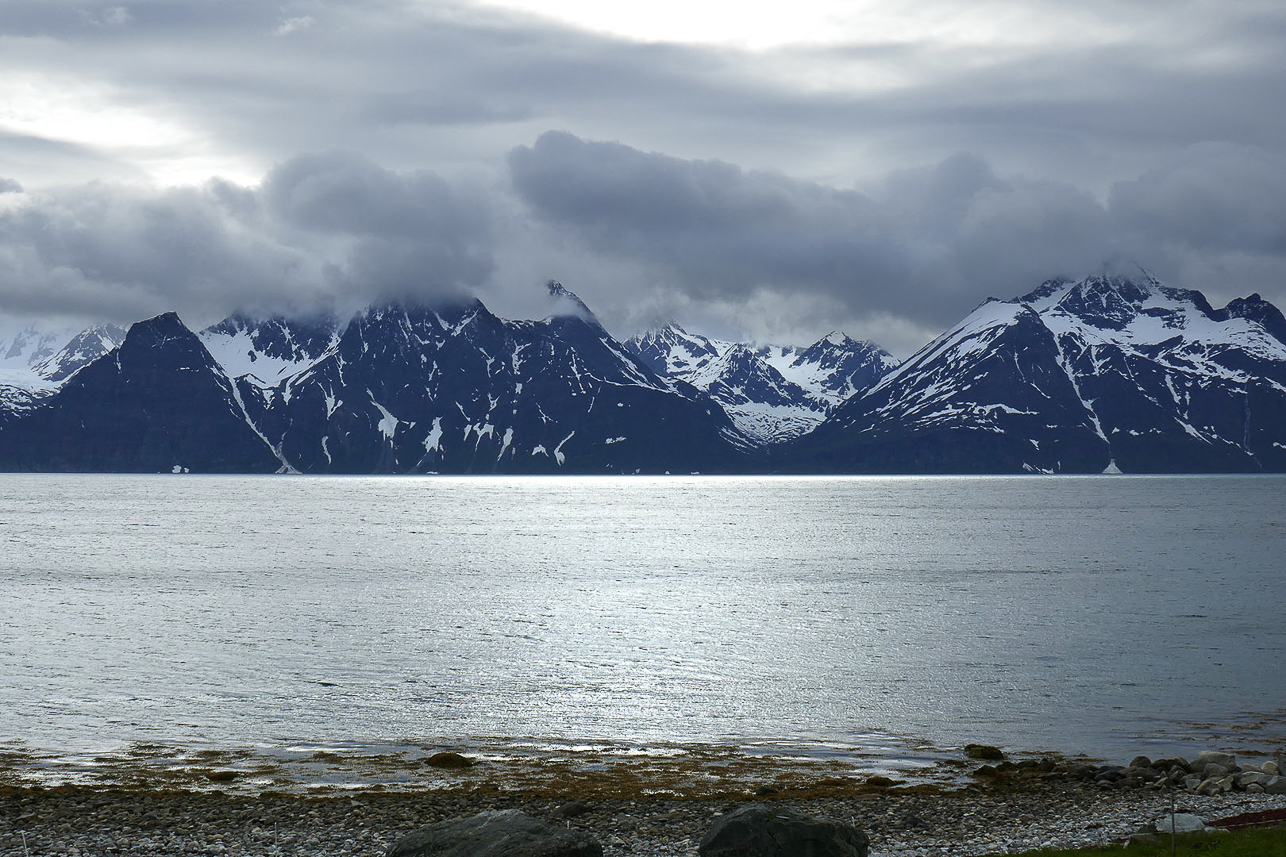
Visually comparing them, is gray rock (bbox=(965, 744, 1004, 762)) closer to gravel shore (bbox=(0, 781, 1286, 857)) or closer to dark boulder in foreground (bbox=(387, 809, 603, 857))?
gravel shore (bbox=(0, 781, 1286, 857))

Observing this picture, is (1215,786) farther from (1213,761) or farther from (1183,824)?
(1183,824)

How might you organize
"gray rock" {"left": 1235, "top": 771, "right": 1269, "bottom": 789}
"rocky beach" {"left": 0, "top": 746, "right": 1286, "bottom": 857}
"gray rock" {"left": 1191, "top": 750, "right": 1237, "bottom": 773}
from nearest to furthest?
"rocky beach" {"left": 0, "top": 746, "right": 1286, "bottom": 857}
"gray rock" {"left": 1235, "top": 771, "right": 1269, "bottom": 789}
"gray rock" {"left": 1191, "top": 750, "right": 1237, "bottom": 773}

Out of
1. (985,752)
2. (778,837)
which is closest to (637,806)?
(778,837)

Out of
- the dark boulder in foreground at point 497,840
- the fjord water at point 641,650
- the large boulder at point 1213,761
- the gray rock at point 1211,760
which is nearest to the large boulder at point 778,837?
the dark boulder in foreground at point 497,840

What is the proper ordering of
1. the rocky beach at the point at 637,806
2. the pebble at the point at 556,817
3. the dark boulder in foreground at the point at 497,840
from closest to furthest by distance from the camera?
the dark boulder in foreground at the point at 497,840 < the pebble at the point at 556,817 < the rocky beach at the point at 637,806

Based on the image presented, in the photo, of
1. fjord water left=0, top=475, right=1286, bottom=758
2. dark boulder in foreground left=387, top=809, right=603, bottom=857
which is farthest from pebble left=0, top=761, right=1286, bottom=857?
fjord water left=0, top=475, right=1286, bottom=758

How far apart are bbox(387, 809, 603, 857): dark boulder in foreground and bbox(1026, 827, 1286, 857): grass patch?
1156cm

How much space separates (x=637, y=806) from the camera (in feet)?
114

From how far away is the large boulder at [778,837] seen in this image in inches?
1021

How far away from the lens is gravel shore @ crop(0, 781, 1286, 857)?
30016 millimetres

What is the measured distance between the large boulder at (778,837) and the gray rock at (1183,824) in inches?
350

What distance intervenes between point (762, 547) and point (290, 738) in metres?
119

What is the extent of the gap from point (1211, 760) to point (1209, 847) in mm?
14350

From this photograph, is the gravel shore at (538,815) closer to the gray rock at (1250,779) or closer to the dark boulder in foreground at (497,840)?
the gray rock at (1250,779)
